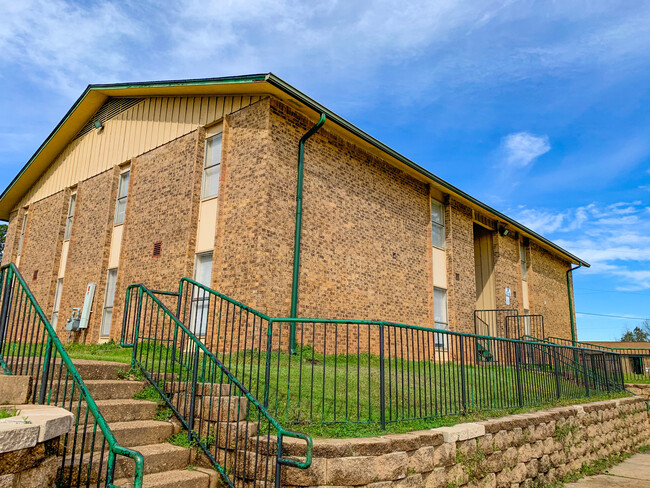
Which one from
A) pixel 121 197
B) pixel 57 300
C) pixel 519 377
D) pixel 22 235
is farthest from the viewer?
pixel 22 235

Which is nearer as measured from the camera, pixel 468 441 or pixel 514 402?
pixel 468 441

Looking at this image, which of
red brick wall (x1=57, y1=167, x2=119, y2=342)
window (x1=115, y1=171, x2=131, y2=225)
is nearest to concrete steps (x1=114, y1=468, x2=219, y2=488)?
red brick wall (x1=57, y1=167, x2=119, y2=342)

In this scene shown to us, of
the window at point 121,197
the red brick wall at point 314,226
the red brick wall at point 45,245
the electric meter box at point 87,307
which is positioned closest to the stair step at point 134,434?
the red brick wall at point 314,226

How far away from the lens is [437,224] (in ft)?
50.0

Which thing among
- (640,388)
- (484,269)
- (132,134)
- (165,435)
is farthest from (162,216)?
(640,388)

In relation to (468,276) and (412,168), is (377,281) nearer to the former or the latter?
(412,168)

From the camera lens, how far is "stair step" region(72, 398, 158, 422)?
4832 millimetres

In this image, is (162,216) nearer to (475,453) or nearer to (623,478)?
(475,453)

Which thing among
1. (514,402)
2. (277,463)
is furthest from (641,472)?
(277,463)

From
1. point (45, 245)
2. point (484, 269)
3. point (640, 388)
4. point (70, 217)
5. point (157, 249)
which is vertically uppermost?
point (70, 217)

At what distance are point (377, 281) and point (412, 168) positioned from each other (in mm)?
3326

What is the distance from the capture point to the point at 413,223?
14.0 metres

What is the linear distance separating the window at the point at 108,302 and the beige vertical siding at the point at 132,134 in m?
3.33

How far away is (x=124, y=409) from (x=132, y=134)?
35.0ft
